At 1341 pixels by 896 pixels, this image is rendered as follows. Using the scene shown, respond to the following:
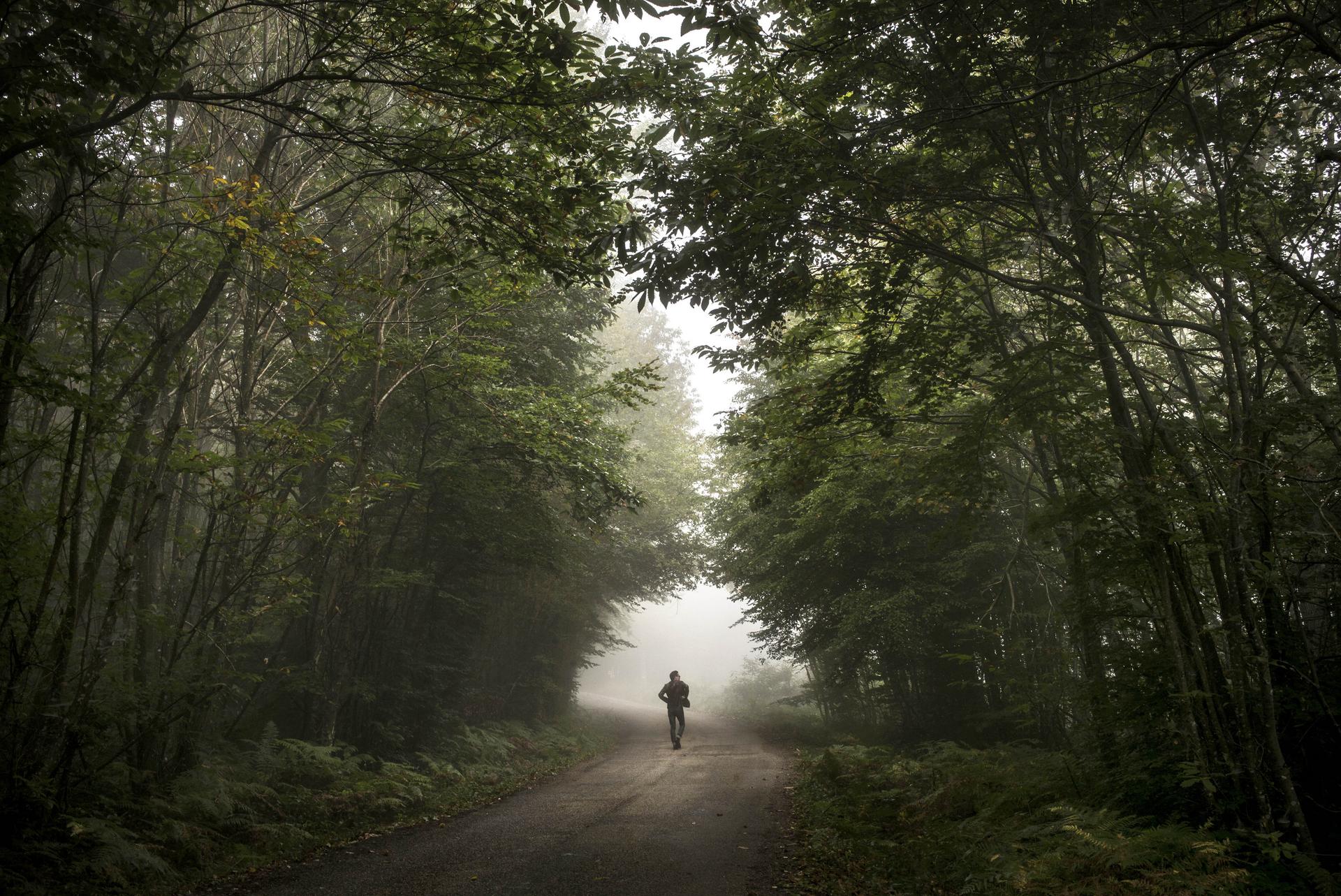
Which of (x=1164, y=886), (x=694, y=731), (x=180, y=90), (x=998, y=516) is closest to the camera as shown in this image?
(x=1164, y=886)

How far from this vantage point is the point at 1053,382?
691cm

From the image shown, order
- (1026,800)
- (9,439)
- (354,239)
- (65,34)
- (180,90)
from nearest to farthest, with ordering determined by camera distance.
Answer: (65,34) < (180,90) < (9,439) < (1026,800) < (354,239)

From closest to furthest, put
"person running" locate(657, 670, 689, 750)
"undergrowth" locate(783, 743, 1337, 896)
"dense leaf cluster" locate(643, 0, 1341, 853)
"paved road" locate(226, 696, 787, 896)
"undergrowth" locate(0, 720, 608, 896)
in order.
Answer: "undergrowth" locate(783, 743, 1337, 896), "dense leaf cluster" locate(643, 0, 1341, 853), "undergrowth" locate(0, 720, 608, 896), "paved road" locate(226, 696, 787, 896), "person running" locate(657, 670, 689, 750)

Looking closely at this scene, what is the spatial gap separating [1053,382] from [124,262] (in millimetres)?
16761

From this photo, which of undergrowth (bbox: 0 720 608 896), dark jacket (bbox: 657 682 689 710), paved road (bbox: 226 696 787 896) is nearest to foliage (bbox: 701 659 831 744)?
dark jacket (bbox: 657 682 689 710)

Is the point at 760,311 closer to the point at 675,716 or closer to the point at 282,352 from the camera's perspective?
the point at 282,352

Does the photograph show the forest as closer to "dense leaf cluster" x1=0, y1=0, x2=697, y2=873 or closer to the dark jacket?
"dense leaf cluster" x1=0, y1=0, x2=697, y2=873

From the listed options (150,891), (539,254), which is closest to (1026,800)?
(539,254)

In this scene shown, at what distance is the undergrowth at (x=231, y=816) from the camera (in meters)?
5.02

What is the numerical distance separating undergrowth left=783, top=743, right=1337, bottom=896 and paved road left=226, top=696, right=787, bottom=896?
58cm

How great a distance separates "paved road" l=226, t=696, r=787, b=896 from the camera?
17.6ft

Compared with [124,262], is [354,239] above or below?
below

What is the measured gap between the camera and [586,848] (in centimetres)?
652

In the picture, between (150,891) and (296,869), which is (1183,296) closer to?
(296,869)
